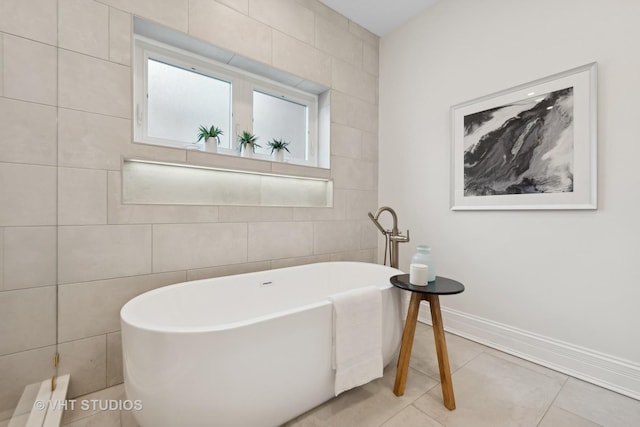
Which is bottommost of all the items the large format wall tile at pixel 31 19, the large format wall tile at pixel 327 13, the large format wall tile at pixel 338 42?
the large format wall tile at pixel 31 19

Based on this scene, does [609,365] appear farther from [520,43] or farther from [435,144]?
[520,43]

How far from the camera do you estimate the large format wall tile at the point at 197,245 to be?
5.48 feet

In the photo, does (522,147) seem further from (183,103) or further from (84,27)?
(84,27)

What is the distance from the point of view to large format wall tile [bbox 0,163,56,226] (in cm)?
127

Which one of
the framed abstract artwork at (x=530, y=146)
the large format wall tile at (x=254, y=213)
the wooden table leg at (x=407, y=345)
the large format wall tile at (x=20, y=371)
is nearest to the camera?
the large format wall tile at (x=20, y=371)

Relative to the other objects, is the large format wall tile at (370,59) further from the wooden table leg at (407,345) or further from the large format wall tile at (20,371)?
the large format wall tile at (20,371)

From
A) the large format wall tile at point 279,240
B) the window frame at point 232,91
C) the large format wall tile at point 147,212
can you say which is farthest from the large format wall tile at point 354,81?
the large format wall tile at point 147,212

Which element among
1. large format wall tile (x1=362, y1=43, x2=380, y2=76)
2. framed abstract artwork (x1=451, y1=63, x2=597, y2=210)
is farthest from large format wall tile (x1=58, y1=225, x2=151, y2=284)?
large format wall tile (x1=362, y1=43, x2=380, y2=76)

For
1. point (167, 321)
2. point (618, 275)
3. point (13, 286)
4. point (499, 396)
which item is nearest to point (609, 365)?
point (618, 275)

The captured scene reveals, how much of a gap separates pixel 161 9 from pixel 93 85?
65cm

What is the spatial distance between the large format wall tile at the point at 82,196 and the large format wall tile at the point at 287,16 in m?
1.58

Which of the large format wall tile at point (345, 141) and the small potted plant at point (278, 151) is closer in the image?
the small potted plant at point (278, 151)

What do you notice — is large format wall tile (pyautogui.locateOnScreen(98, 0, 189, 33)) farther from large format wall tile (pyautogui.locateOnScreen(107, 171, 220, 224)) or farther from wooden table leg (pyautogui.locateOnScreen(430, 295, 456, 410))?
wooden table leg (pyautogui.locateOnScreen(430, 295, 456, 410))

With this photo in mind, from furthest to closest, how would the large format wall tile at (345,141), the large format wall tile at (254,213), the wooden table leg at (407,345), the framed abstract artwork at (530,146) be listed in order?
the large format wall tile at (345,141) → the large format wall tile at (254,213) → the framed abstract artwork at (530,146) → the wooden table leg at (407,345)
